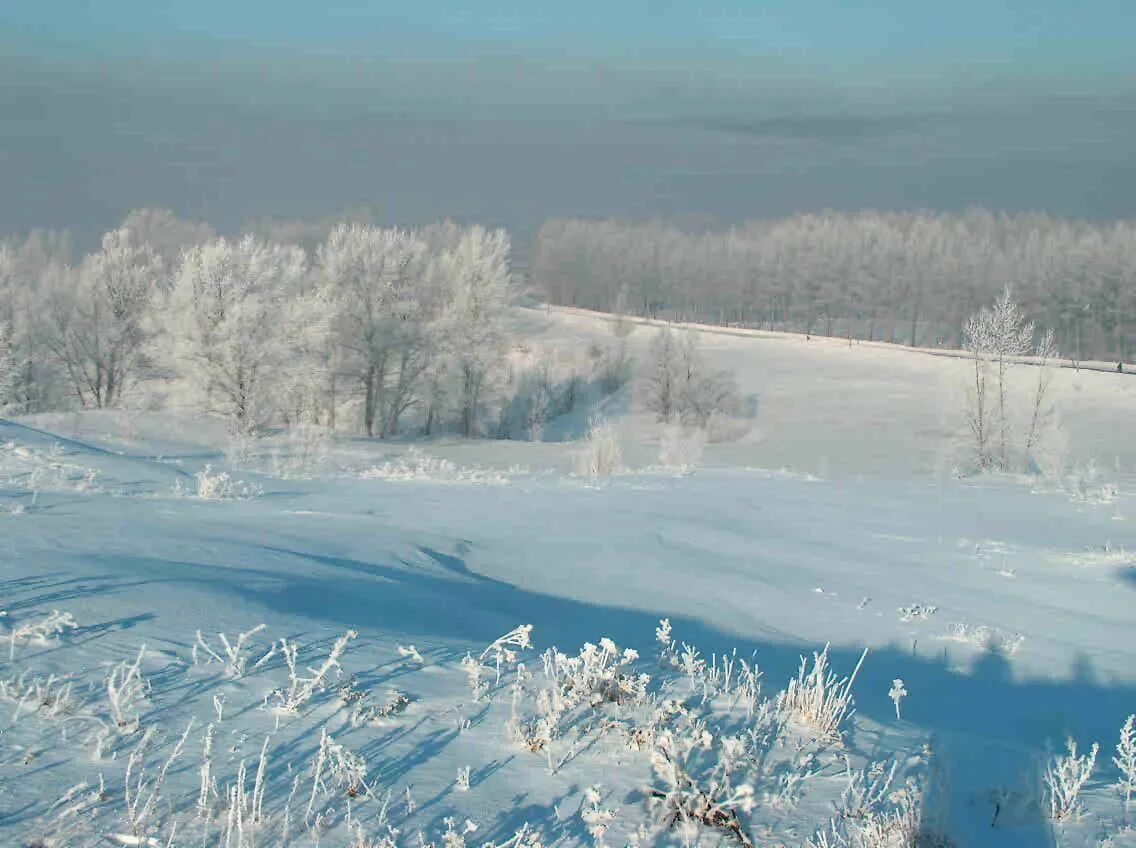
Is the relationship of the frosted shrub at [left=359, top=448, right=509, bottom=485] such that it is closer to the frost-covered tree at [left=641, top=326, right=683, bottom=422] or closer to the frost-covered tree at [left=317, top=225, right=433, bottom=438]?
the frost-covered tree at [left=317, top=225, right=433, bottom=438]

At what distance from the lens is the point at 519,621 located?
21.4 feet

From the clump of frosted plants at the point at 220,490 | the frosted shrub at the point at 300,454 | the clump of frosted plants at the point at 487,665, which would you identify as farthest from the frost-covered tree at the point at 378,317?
the clump of frosted plants at the point at 487,665

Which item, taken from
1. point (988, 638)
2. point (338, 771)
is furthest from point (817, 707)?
point (988, 638)

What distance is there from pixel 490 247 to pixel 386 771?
44.1m

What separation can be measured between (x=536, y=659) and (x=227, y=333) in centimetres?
3106

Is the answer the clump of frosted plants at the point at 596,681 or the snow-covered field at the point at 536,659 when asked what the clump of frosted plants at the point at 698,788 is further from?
the clump of frosted plants at the point at 596,681

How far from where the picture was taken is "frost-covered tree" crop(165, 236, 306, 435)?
3375cm

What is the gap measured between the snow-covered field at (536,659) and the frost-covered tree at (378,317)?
2774 centimetres

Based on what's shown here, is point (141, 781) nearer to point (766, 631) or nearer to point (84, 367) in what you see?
point (766, 631)

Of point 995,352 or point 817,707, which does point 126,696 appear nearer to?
point 817,707

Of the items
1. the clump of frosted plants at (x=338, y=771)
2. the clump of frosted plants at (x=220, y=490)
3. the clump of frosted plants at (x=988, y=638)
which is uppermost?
the clump of frosted plants at (x=338, y=771)

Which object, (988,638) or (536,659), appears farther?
(988,638)

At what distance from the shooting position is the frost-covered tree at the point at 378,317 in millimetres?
41438

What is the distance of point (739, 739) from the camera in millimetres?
3789
